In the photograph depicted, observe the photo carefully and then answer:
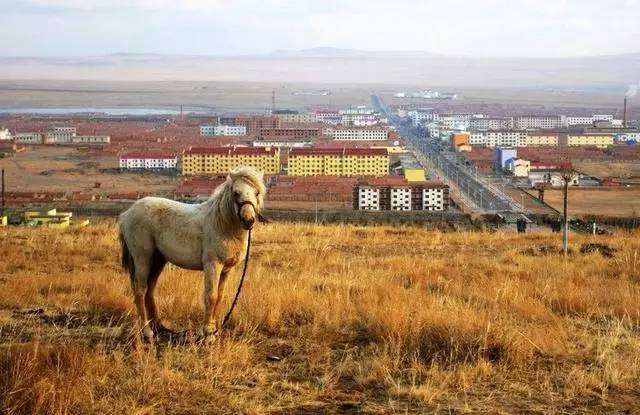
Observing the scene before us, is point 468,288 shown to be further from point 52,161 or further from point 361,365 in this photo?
point 52,161

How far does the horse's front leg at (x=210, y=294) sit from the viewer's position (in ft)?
11.3

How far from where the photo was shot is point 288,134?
5381 cm

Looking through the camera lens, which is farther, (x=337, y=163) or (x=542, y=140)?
(x=542, y=140)

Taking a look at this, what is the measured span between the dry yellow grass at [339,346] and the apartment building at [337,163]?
1130 inches

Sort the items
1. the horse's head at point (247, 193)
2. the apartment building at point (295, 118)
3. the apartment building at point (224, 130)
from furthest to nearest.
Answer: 1. the apartment building at point (295, 118)
2. the apartment building at point (224, 130)
3. the horse's head at point (247, 193)

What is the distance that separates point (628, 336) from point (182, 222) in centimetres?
200

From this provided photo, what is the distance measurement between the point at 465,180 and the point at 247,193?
1235 inches

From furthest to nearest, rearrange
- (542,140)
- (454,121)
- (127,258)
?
(454,121), (542,140), (127,258)

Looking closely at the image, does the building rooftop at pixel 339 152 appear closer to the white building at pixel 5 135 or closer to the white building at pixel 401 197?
the white building at pixel 401 197

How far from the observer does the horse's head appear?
3.29 meters

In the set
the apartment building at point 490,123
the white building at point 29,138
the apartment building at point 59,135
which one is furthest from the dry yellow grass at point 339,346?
the apartment building at point 490,123

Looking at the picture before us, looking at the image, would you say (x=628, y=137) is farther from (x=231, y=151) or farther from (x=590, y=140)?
(x=231, y=151)

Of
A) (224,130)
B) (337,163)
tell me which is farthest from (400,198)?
(224,130)

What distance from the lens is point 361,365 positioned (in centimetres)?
320
